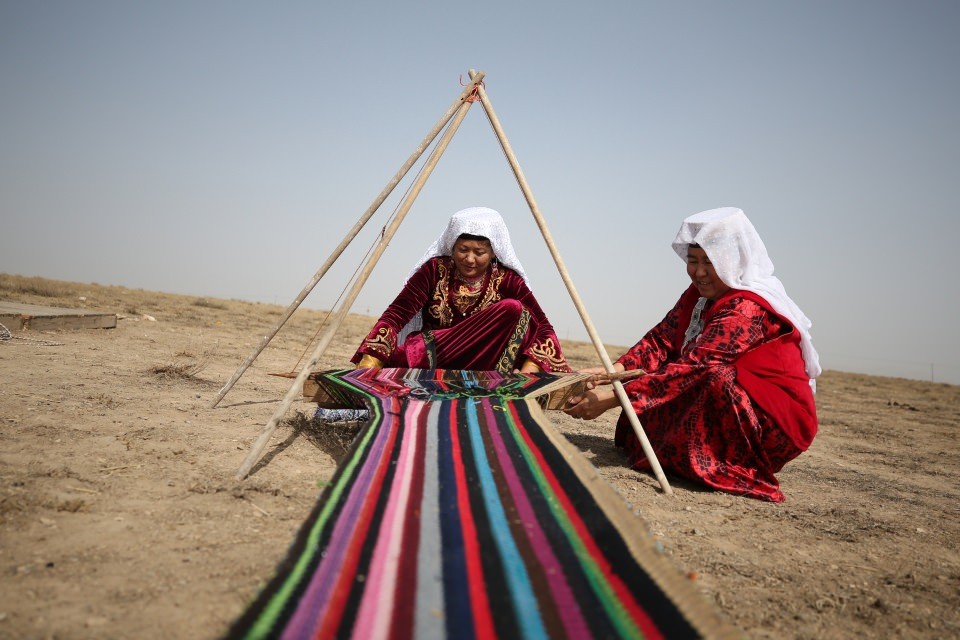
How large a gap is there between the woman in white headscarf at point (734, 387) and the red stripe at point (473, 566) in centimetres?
139

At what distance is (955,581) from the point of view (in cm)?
223

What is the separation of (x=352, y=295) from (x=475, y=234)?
54.6 inches

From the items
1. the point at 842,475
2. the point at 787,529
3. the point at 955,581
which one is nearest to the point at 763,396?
the point at 787,529

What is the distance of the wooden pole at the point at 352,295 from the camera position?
2426mm

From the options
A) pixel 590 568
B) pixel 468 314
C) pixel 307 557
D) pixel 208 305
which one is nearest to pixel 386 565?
pixel 307 557

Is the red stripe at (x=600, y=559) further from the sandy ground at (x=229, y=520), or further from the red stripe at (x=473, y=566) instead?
the sandy ground at (x=229, y=520)

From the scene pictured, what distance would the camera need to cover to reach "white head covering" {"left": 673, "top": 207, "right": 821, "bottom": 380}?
3.18 meters

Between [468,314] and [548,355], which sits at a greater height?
[468,314]

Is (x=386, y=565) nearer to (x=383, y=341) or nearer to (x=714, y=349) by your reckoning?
(x=714, y=349)

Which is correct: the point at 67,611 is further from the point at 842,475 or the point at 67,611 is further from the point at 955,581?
the point at 842,475

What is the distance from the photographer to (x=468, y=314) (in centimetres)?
440

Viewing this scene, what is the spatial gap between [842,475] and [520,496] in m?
3.28

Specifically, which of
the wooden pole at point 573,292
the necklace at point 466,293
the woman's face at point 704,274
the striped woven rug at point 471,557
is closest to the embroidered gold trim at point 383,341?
the necklace at point 466,293

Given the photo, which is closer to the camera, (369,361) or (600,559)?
(600,559)
